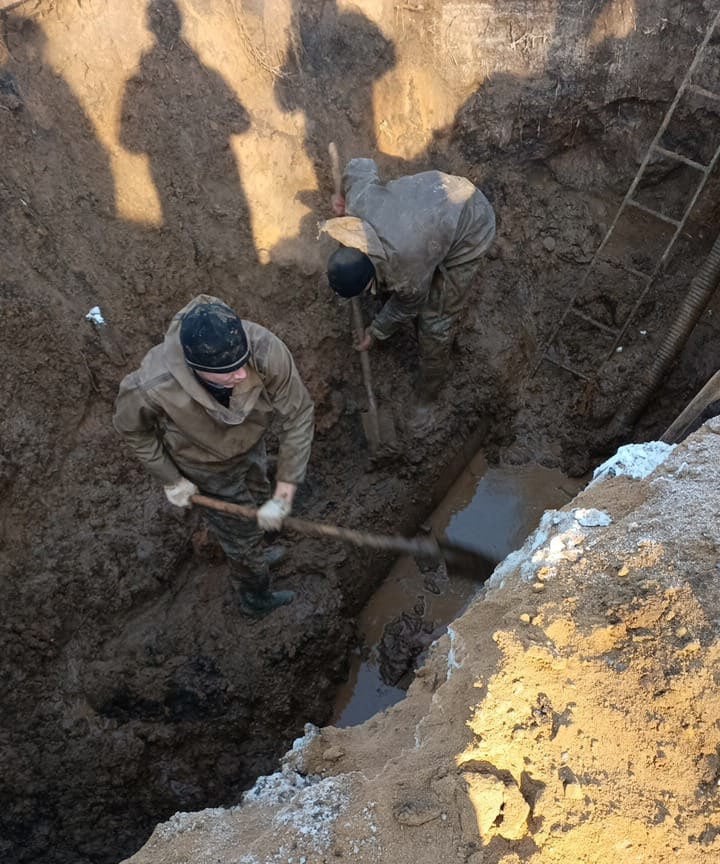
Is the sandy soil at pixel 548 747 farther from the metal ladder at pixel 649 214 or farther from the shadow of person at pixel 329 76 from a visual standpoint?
the shadow of person at pixel 329 76

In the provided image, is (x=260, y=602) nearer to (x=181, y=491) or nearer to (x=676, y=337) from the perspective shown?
(x=181, y=491)

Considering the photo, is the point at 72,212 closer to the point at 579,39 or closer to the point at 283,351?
the point at 283,351

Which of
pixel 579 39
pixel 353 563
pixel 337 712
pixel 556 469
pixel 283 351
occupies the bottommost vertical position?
pixel 337 712

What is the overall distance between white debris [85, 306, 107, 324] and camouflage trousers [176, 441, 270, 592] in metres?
1.09

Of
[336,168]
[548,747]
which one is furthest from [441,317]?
[548,747]

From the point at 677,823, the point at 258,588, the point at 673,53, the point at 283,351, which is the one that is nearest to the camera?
the point at 677,823

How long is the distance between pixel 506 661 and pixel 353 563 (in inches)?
95.6

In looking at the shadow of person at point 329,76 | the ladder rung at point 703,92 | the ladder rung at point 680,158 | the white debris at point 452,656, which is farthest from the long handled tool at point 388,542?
the ladder rung at point 703,92

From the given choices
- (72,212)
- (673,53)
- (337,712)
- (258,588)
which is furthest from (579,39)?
(337,712)

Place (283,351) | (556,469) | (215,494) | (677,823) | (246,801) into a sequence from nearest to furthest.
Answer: (677,823) → (246,801) → (283,351) → (215,494) → (556,469)

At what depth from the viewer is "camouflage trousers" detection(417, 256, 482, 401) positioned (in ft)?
13.7

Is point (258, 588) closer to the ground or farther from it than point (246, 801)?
closer to the ground

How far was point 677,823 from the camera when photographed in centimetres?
178

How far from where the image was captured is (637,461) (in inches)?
110
